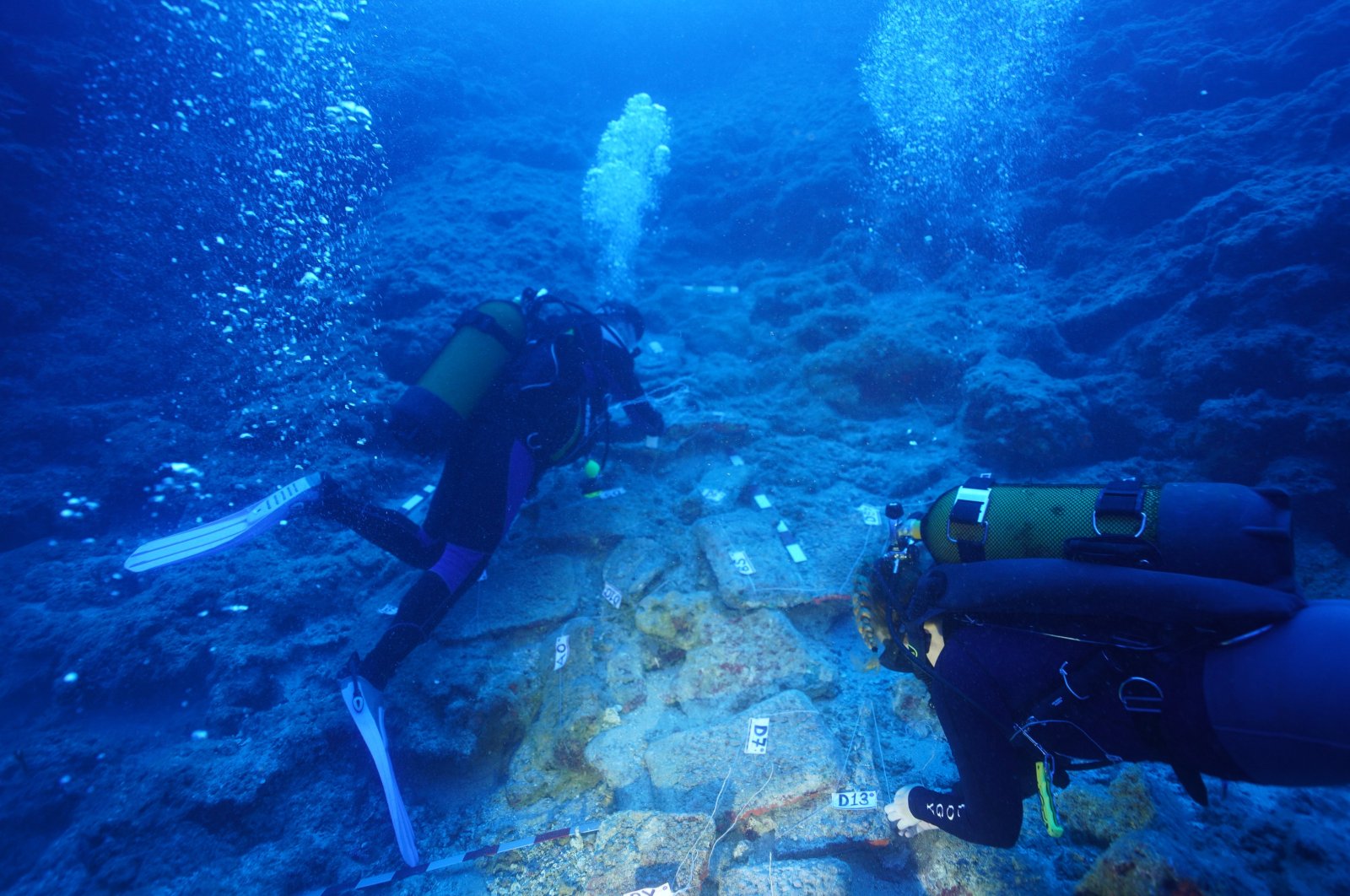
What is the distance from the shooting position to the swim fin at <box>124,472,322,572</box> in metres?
3.76

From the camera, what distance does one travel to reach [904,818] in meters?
2.47

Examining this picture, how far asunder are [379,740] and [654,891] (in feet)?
6.15

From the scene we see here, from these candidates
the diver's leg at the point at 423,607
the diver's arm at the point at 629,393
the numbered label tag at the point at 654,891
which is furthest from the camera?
the diver's arm at the point at 629,393

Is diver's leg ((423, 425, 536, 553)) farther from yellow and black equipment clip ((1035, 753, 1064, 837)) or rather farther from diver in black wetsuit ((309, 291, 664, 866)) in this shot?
yellow and black equipment clip ((1035, 753, 1064, 837))

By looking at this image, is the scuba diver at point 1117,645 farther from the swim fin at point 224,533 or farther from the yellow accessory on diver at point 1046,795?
the swim fin at point 224,533

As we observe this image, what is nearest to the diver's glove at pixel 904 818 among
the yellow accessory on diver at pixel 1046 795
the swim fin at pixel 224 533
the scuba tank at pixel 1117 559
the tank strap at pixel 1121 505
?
the yellow accessory on diver at pixel 1046 795

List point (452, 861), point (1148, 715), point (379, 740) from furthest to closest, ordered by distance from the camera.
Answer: point (379, 740) < point (452, 861) < point (1148, 715)

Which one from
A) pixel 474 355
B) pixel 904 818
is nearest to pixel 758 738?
pixel 904 818

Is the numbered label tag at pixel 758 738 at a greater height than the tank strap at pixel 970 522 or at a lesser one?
lesser

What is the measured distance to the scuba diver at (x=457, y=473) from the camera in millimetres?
3604

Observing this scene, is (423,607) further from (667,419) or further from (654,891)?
(667,419)

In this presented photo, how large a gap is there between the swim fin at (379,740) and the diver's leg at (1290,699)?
372 centimetres

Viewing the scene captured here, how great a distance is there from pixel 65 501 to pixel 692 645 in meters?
7.72

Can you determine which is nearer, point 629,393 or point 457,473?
point 457,473
